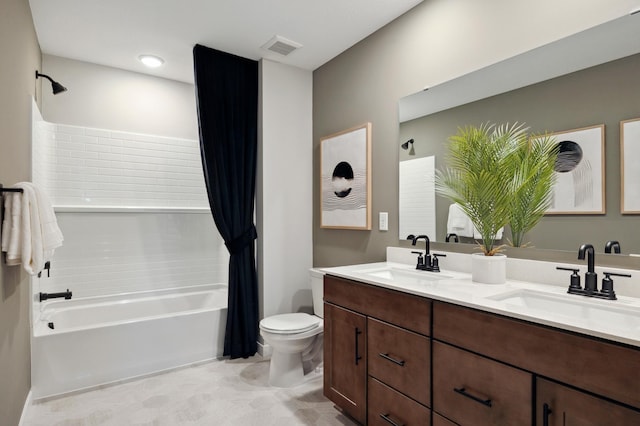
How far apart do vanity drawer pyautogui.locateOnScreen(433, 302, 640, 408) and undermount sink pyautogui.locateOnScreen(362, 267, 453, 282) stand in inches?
19.0

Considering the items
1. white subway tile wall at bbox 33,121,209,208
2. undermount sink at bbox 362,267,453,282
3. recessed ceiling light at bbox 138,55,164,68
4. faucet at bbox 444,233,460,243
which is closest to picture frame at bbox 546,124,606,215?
faucet at bbox 444,233,460,243

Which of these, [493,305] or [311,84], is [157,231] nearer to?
[311,84]

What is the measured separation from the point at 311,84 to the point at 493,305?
268 cm

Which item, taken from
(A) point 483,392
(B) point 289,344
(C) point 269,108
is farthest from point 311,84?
(A) point 483,392

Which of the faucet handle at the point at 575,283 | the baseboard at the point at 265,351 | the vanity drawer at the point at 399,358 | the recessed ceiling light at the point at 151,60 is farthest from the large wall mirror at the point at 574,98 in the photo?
the recessed ceiling light at the point at 151,60

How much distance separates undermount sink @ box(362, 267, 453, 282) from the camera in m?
1.91

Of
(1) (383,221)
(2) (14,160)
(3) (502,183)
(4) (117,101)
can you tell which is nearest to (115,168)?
(4) (117,101)

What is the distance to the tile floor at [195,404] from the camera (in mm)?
2049

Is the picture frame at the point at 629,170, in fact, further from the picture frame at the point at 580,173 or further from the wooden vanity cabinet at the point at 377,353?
the wooden vanity cabinet at the point at 377,353

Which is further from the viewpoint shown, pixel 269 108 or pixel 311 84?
pixel 311 84

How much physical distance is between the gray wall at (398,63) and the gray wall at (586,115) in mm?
228

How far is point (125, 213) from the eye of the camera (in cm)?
329

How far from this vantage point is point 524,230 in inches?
68.0

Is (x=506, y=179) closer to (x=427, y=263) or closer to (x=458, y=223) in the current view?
(x=458, y=223)
